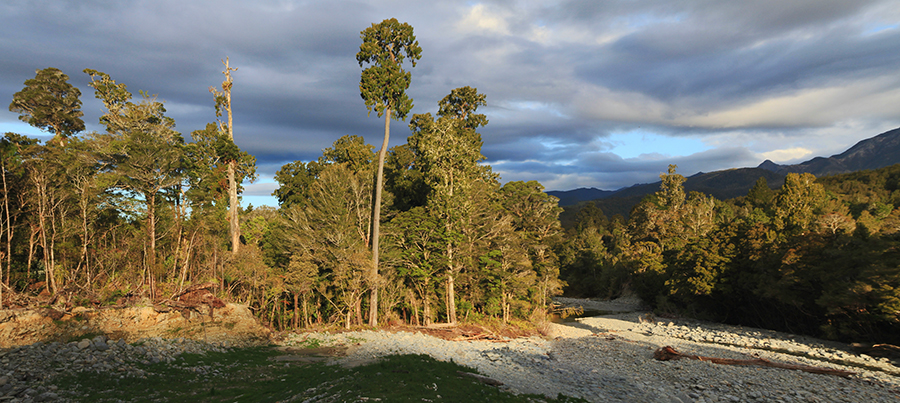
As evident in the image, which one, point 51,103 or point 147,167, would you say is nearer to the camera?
point 147,167

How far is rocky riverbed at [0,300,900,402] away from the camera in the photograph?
373 inches

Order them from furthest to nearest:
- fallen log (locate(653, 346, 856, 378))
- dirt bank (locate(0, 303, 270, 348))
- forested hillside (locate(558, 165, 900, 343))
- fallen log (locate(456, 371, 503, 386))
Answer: forested hillside (locate(558, 165, 900, 343))
fallen log (locate(653, 346, 856, 378))
fallen log (locate(456, 371, 503, 386))
dirt bank (locate(0, 303, 270, 348))

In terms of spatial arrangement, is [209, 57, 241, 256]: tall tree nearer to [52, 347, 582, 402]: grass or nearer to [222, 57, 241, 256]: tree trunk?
[222, 57, 241, 256]: tree trunk

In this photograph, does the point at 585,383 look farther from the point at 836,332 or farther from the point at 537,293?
the point at 836,332

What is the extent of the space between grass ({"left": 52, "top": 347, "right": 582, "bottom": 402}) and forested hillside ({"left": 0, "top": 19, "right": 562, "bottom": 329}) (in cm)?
852

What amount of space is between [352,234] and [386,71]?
35.8ft

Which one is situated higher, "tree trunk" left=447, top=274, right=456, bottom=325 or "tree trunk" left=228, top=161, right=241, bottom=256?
"tree trunk" left=228, top=161, right=241, bottom=256

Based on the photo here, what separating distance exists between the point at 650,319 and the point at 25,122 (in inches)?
2410

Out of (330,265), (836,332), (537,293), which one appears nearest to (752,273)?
(836,332)

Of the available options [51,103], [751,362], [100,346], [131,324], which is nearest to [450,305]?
[751,362]

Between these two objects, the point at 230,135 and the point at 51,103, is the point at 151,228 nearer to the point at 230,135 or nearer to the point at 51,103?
the point at 230,135

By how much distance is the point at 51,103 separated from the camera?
103 feet

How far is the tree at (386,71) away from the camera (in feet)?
79.4

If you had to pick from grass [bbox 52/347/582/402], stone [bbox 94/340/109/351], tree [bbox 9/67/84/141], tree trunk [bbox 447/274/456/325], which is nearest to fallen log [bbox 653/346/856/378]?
tree trunk [bbox 447/274/456/325]
